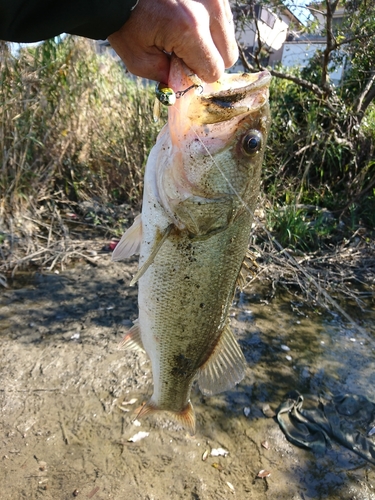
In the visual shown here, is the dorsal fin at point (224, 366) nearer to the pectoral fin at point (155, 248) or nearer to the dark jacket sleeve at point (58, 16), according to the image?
the pectoral fin at point (155, 248)

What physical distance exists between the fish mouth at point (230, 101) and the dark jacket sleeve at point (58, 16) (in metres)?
0.40

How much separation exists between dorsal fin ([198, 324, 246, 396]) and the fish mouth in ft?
3.09

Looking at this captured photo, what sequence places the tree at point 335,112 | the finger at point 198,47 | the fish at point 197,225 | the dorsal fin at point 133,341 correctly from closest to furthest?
the finger at point 198,47 < the fish at point 197,225 < the dorsal fin at point 133,341 < the tree at point 335,112

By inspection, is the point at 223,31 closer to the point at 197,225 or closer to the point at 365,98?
the point at 197,225

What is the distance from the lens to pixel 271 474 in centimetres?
254

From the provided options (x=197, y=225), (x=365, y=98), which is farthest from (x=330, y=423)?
(x=365, y=98)

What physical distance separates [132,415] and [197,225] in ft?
6.24

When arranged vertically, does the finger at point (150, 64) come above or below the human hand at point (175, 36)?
below

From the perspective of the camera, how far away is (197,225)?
1547 millimetres

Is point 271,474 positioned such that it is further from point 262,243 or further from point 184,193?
point 262,243

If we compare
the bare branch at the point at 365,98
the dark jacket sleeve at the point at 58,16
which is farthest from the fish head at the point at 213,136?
the bare branch at the point at 365,98

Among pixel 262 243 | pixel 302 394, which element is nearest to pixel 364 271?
pixel 262 243

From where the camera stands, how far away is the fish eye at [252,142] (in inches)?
57.2

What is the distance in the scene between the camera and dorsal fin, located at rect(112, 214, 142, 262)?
1675mm
